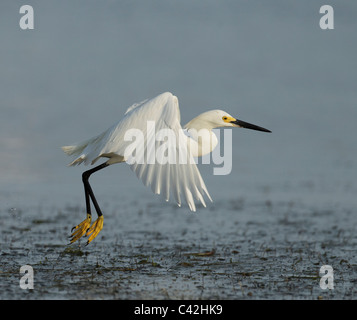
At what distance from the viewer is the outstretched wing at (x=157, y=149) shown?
649 cm

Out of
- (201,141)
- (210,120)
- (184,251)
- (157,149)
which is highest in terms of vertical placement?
(210,120)

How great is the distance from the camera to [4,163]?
15.1 meters

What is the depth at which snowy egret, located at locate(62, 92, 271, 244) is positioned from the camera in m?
6.50

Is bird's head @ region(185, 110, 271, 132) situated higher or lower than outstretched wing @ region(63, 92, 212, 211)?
higher

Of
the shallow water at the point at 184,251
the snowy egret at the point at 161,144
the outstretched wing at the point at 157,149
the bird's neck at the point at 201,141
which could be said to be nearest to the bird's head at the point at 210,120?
the snowy egret at the point at 161,144

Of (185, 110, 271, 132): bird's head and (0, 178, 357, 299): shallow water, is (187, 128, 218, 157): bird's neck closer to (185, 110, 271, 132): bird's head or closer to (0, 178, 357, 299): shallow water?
(185, 110, 271, 132): bird's head

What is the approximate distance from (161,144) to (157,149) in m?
0.08

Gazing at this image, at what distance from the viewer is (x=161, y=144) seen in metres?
6.91

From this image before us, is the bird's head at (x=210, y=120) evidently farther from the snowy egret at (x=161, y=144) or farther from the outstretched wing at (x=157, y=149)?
the outstretched wing at (x=157, y=149)

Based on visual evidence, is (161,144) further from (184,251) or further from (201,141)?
(184,251)

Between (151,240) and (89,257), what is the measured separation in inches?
55.8

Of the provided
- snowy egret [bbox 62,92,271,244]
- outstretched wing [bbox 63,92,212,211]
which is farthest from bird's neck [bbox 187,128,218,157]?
outstretched wing [bbox 63,92,212,211]

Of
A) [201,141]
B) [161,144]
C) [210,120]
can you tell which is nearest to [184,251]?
[201,141]
